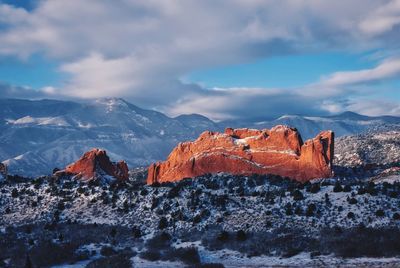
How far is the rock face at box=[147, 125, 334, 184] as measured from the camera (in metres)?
114

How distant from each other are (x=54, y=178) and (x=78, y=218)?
924 inches

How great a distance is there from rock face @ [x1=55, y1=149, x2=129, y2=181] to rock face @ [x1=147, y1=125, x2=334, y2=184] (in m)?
15.9

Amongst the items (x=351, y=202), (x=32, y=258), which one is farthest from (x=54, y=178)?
(x=351, y=202)

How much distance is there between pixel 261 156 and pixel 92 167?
40.5 metres

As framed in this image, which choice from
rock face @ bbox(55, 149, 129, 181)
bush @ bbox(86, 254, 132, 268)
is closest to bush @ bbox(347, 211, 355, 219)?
bush @ bbox(86, 254, 132, 268)

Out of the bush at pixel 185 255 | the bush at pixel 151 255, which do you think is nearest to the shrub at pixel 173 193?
the bush at pixel 151 255

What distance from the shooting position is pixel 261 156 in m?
119

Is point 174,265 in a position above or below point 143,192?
below

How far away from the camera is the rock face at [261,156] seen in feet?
374

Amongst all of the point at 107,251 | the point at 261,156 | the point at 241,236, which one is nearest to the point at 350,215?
the point at 241,236

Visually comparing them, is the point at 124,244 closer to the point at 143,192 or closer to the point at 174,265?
the point at 174,265

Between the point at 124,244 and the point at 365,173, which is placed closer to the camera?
the point at 124,244

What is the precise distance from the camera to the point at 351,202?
66188mm

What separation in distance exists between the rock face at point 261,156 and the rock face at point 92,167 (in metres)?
15.9
